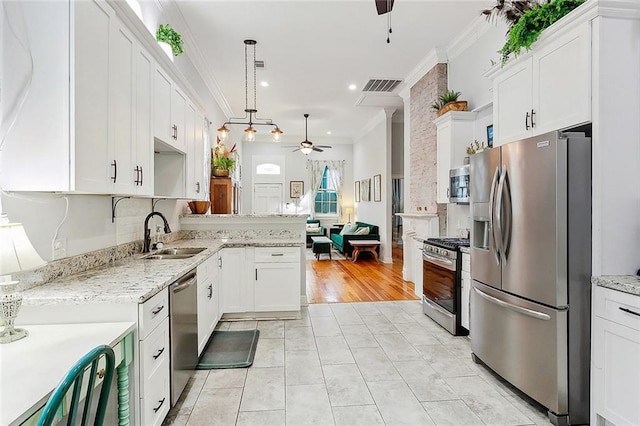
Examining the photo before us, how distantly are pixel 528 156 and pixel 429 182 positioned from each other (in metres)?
2.96

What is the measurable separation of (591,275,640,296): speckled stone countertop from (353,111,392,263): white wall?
599 cm

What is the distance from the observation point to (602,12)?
204 centimetres

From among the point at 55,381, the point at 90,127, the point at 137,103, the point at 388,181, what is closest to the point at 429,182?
the point at 388,181

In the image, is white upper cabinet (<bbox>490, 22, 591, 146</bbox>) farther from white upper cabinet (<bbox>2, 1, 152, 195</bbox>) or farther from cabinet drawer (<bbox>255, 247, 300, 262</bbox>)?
white upper cabinet (<bbox>2, 1, 152, 195</bbox>)

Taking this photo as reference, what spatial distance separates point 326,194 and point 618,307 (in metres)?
9.60

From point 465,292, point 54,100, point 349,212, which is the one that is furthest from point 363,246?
point 54,100

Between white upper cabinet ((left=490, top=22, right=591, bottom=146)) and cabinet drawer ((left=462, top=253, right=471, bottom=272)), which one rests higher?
white upper cabinet ((left=490, top=22, right=591, bottom=146))

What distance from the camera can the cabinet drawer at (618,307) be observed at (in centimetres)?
182

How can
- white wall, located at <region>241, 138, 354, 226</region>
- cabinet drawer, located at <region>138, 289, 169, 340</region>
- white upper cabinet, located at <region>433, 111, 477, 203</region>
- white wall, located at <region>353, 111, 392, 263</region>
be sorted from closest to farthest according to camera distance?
cabinet drawer, located at <region>138, 289, 169, 340</region> < white upper cabinet, located at <region>433, 111, 477, 203</region> < white wall, located at <region>353, 111, 392, 263</region> < white wall, located at <region>241, 138, 354, 226</region>

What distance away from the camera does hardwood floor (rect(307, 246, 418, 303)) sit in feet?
17.0

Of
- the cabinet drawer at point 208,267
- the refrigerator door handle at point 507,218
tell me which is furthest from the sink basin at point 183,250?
the refrigerator door handle at point 507,218

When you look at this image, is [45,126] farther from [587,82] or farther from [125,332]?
[587,82]

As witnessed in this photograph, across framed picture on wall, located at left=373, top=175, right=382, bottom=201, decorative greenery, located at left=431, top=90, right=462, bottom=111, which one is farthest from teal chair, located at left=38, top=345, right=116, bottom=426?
framed picture on wall, located at left=373, top=175, right=382, bottom=201

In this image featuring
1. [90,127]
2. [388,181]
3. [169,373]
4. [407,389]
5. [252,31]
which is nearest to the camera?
[90,127]
